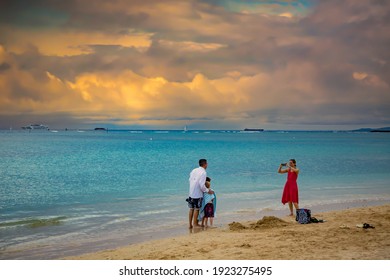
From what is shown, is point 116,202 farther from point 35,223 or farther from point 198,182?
point 198,182

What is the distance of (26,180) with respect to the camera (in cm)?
2056

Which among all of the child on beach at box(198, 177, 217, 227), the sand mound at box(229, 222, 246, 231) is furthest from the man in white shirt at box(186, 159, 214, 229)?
the sand mound at box(229, 222, 246, 231)

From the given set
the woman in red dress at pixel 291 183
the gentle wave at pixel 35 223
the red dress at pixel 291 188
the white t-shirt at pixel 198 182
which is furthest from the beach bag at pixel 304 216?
the gentle wave at pixel 35 223

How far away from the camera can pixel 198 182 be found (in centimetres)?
859

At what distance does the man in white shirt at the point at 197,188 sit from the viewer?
854 cm

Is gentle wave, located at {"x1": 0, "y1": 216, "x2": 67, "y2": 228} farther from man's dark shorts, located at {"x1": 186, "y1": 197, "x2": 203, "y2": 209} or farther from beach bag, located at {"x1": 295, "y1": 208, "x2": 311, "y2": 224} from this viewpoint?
beach bag, located at {"x1": 295, "y1": 208, "x2": 311, "y2": 224}

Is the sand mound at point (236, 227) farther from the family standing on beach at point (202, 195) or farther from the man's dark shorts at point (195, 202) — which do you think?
the man's dark shorts at point (195, 202)

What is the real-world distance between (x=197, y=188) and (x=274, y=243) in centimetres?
218

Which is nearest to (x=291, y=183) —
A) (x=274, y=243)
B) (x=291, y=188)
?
(x=291, y=188)

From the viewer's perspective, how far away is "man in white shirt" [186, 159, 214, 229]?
28.0 ft

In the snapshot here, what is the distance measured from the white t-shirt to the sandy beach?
76cm

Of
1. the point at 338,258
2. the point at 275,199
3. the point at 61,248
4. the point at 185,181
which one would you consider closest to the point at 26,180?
the point at 185,181

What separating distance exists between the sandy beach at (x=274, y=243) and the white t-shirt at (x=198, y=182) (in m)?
0.76
